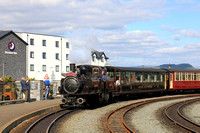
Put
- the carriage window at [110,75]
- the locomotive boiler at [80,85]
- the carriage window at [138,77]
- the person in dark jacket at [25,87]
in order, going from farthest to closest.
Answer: the carriage window at [138,77] < the carriage window at [110,75] < the person in dark jacket at [25,87] < the locomotive boiler at [80,85]

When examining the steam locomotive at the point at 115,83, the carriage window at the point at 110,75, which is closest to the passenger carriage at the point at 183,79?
the steam locomotive at the point at 115,83

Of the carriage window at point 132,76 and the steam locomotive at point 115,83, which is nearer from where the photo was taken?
the steam locomotive at point 115,83

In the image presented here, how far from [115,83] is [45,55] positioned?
4253cm

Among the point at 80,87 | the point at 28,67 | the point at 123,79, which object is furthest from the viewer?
the point at 28,67

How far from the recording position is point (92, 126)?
1167 centimetres

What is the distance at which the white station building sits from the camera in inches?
2317

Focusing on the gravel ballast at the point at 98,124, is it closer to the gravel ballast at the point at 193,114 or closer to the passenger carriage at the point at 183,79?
the gravel ballast at the point at 193,114

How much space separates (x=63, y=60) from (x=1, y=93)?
47.5m

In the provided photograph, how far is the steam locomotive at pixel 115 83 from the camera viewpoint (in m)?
16.6

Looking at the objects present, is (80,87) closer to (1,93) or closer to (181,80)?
(1,93)

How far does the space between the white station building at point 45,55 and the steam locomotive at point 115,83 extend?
32540 mm

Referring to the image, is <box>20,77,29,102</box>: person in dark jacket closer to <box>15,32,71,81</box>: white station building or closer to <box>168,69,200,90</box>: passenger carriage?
<box>168,69,200,90</box>: passenger carriage

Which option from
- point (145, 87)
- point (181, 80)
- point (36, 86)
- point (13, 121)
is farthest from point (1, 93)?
point (181, 80)

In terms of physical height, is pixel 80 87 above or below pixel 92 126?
above
